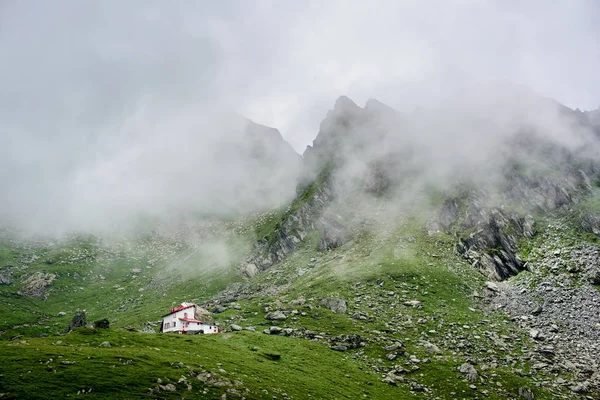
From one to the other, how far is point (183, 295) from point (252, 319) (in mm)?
77785

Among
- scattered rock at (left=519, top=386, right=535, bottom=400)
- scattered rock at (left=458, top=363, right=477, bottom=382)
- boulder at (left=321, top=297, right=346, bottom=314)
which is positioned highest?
boulder at (left=321, top=297, right=346, bottom=314)

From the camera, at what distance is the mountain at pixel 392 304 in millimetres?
50688

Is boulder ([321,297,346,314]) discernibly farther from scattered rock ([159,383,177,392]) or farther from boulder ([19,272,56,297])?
boulder ([19,272,56,297])

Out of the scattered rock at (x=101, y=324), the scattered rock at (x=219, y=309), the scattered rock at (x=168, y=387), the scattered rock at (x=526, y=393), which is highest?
the scattered rock at (x=219, y=309)

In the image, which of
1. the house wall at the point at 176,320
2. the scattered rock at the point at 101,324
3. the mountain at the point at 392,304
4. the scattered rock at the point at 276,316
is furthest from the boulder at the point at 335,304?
the scattered rock at the point at 101,324

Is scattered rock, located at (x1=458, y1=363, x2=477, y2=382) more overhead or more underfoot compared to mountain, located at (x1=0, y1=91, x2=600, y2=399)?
more underfoot

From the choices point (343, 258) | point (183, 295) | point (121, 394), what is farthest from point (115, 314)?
point (121, 394)

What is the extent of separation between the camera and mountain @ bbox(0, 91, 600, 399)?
1996 inches

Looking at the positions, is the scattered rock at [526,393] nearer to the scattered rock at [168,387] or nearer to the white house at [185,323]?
the scattered rock at [168,387]

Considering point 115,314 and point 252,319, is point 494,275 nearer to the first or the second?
point 252,319

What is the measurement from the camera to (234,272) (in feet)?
597

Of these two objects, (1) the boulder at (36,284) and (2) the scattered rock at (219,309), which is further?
(1) the boulder at (36,284)

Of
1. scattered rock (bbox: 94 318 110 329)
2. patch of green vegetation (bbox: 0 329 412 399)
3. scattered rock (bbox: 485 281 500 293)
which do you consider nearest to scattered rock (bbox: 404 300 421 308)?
scattered rock (bbox: 485 281 500 293)

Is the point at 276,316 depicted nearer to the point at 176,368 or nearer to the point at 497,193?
the point at 176,368
